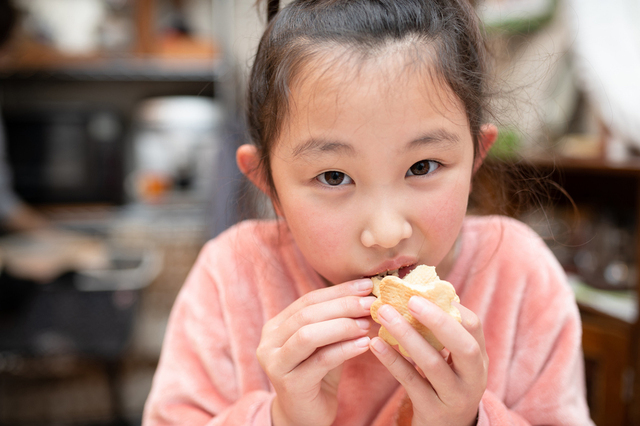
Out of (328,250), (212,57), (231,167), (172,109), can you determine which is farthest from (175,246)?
(328,250)

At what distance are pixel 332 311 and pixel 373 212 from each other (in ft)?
0.38

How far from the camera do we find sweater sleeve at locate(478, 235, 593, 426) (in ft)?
2.20

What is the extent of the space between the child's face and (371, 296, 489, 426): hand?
8 centimetres

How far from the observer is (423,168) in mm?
544

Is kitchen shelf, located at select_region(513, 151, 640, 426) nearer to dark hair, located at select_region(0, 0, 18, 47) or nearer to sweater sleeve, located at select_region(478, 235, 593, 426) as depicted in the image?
sweater sleeve, located at select_region(478, 235, 593, 426)

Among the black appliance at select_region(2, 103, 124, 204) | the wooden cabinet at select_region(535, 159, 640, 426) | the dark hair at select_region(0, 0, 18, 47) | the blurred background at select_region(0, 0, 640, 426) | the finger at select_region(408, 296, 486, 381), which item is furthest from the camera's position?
the black appliance at select_region(2, 103, 124, 204)

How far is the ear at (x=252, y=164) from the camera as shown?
67cm

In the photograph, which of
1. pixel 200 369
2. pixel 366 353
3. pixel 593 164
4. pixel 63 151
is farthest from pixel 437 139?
pixel 63 151

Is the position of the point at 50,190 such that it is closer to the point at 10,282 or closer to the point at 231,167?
the point at 10,282

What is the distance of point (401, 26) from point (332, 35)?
0.25 ft

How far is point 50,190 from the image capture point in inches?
86.9

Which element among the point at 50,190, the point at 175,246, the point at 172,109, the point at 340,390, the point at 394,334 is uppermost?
the point at 394,334

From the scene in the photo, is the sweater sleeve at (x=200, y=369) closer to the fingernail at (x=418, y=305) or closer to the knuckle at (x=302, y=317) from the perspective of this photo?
the knuckle at (x=302, y=317)

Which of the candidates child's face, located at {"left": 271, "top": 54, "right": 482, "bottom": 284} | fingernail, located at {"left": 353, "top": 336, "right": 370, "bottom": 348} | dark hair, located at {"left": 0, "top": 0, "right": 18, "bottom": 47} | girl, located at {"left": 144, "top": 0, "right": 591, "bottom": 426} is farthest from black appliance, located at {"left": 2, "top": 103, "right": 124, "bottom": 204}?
fingernail, located at {"left": 353, "top": 336, "right": 370, "bottom": 348}
